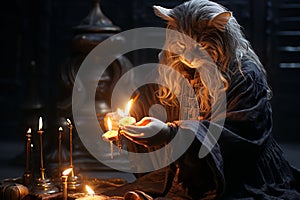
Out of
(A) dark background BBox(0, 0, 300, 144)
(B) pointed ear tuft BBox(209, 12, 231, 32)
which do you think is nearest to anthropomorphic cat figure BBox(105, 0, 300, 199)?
(B) pointed ear tuft BBox(209, 12, 231, 32)

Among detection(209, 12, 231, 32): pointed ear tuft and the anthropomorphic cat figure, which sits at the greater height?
detection(209, 12, 231, 32): pointed ear tuft

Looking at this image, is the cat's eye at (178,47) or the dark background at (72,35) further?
the dark background at (72,35)

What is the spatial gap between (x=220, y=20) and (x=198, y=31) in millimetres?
97

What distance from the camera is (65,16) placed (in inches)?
227

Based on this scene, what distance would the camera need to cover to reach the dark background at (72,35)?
18.5 feet

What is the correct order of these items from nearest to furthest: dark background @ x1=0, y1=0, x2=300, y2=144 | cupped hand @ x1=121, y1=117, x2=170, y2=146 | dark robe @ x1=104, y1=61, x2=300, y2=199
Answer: cupped hand @ x1=121, y1=117, x2=170, y2=146 < dark robe @ x1=104, y1=61, x2=300, y2=199 < dark background @ x1=0, y1=0, x2=300, y2=144

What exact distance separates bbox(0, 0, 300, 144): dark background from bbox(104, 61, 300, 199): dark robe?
321 cm

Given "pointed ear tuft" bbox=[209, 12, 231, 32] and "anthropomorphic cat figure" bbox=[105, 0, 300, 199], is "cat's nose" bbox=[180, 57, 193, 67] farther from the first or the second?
"pointed ear tuft" bbox=[209, 12, 231, 32]

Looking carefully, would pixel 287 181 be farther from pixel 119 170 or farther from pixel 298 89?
pixel 298 89

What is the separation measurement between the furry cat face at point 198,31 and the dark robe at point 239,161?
5.1 inches

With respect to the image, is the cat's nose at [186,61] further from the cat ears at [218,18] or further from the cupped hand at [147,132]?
the cupped hand at [147,132]

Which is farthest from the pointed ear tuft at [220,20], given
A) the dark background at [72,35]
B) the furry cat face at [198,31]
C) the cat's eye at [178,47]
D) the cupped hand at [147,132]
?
the dark background at [72,35]

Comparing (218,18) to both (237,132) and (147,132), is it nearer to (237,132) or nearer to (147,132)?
(237,132)

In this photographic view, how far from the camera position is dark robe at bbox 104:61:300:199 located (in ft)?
7.36
